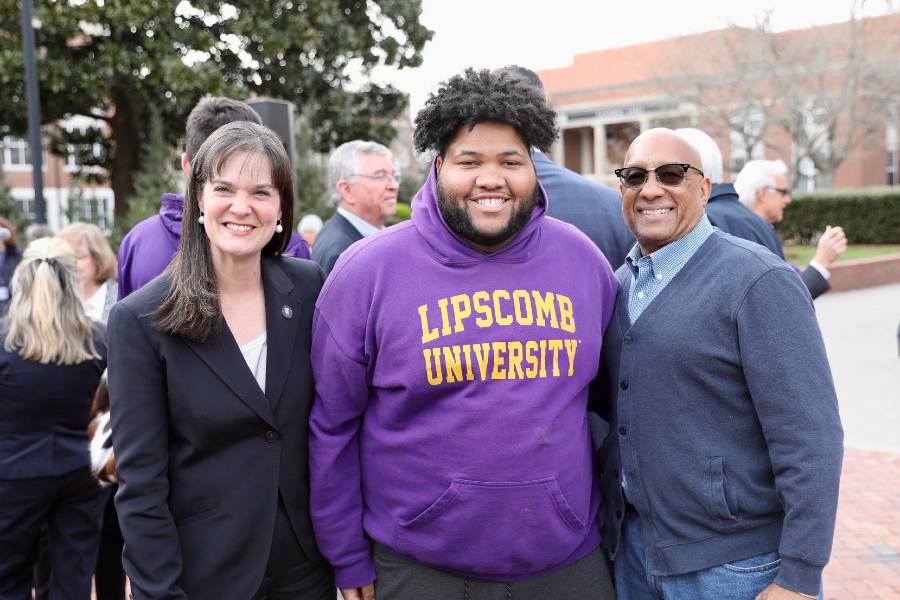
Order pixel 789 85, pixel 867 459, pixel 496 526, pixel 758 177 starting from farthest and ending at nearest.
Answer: pixel 789 85
pixel 867 459
pixel 758 177
pixel 496 526

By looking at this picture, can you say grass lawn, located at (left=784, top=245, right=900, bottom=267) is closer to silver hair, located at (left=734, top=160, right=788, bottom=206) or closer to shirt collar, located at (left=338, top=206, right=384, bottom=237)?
silver hair, located at (left=734, top=160, right=788, bottom=206)

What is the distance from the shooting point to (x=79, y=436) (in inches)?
144

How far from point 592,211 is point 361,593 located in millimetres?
1643

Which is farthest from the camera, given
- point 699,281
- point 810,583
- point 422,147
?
point 422,147

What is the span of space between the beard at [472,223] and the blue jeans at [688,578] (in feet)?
3.02

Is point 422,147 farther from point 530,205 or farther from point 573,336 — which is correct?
point 573,336

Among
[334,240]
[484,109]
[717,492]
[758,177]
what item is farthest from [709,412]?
[758,177]

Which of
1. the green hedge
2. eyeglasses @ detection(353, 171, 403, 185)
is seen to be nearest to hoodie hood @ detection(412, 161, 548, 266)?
eyeglasses @ detection(353, 171, 403, 185)

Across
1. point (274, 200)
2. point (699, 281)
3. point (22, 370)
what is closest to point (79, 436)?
point (22, 370)

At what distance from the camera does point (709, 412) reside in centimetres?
210

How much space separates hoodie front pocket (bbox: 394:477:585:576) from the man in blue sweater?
0.88ft

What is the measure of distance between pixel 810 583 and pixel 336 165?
379 centimetres

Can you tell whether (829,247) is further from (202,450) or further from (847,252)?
(847,252)

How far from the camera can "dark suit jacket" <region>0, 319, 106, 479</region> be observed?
11.4 feet
